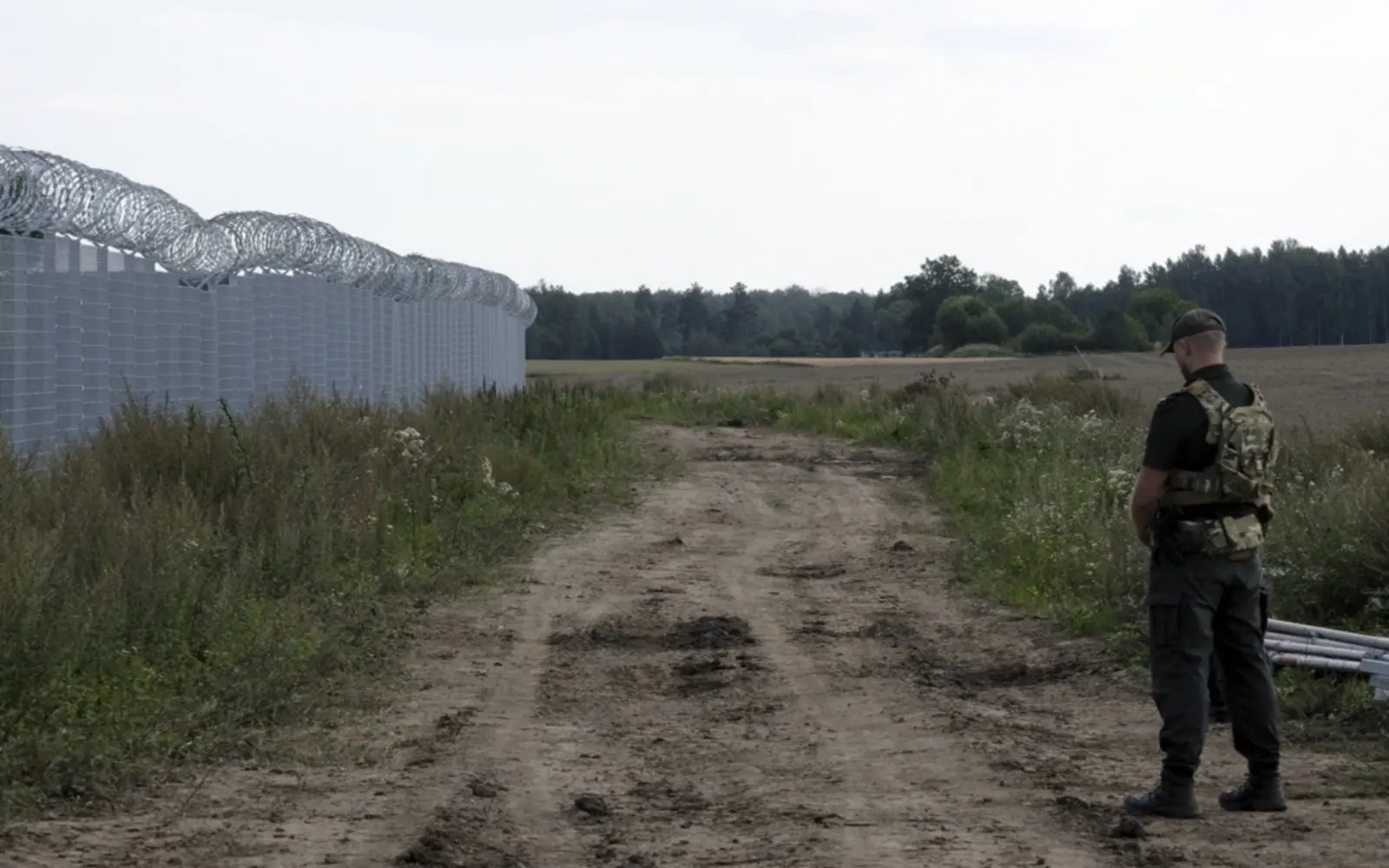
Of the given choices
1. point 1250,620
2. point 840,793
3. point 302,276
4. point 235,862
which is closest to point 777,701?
point 840,793

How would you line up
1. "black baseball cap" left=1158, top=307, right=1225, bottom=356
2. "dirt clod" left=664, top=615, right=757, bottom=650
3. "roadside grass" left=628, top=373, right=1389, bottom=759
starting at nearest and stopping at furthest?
"black baseball cap" left=1158, top=307, right=1225, bottom=356, "roadside grass" left=628, top=373, right=1389, bottom=759, "dirt clod" left=664, top=615, right=757, bottom=650

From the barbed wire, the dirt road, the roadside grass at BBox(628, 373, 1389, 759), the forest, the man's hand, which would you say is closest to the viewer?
the dirt road

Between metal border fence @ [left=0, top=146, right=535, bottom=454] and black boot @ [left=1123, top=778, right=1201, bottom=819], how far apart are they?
897 centimetres

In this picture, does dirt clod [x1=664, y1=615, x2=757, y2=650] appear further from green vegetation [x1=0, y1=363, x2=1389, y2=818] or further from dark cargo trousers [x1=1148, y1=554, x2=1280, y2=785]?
dark cargo trousers [x1=1148, y1=554, x2=1280, y2=785]

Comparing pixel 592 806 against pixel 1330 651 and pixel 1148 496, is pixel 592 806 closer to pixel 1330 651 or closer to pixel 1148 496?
pixel 1148 496

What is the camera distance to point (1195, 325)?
21.5 ft

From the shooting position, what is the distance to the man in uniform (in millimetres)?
6363

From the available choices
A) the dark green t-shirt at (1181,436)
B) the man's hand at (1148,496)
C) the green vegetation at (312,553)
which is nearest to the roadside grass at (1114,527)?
the green vegetation at (312,553)

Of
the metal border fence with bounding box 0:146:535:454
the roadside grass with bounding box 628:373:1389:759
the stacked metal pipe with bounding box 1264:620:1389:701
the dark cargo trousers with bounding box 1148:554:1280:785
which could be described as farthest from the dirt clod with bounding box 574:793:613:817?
the metal border fence with bounding box 0:146:535:454

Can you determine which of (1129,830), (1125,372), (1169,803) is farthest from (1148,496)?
(1125,372)

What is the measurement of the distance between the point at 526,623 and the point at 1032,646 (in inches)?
116

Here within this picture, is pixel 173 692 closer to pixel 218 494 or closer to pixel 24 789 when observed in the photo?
pixel 24 789

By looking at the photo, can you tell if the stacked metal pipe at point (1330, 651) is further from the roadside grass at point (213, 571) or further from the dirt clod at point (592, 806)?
the roadside grass at point (213, 571)

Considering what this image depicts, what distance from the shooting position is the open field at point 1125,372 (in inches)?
1309
